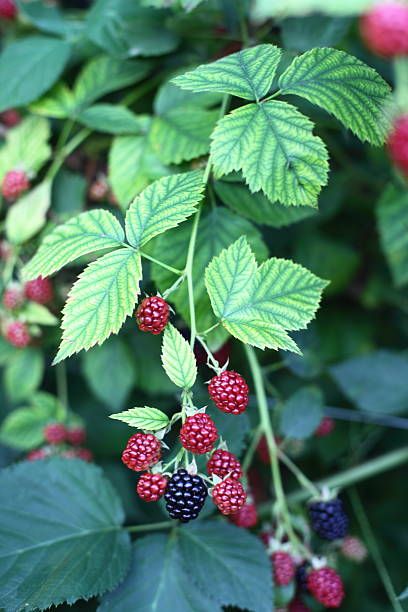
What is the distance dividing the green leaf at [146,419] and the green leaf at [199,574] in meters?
0.37

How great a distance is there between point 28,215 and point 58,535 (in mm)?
629

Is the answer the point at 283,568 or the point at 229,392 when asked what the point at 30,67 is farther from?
the point at 283,568

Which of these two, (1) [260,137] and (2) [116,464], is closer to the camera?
(1) [260,137]

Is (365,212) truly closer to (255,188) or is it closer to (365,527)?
(365,527)

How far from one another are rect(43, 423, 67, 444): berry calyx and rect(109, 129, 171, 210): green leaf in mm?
519

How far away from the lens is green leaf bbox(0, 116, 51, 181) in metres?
1.43

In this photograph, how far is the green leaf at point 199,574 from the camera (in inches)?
43.0

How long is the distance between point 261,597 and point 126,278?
1.84 ft

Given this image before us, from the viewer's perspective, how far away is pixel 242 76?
0.97 meters

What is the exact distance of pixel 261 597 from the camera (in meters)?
1.08

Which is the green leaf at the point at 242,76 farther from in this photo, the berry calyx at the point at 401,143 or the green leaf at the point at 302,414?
the green leaf at the point at 302,414

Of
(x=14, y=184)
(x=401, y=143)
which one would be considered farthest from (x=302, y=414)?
(x=14, y=184)

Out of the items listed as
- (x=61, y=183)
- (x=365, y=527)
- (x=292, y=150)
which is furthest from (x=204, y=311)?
(x=365, y=527)

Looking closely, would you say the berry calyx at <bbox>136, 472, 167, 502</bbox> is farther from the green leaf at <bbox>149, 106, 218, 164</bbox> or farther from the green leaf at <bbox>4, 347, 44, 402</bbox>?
the green leaf at <bbox>4, 347, 44, 402</bbox>
